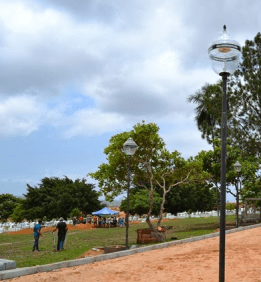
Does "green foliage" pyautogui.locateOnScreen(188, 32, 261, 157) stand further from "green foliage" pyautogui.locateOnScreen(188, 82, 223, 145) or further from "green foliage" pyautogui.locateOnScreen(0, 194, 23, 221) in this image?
"green foliage" pyautogui.locateOnScreen(0, 194, 23, 221)

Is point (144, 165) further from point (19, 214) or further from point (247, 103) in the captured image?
point (19, 214)

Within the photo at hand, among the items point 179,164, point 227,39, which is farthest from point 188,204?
point 227,39

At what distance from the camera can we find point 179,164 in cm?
2114

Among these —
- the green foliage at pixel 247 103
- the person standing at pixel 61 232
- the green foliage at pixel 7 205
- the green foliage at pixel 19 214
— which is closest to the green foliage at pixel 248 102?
the green foliage at pixel 247 103

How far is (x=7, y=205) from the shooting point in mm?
60938

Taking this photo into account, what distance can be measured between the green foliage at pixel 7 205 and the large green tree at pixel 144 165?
42.9 metres

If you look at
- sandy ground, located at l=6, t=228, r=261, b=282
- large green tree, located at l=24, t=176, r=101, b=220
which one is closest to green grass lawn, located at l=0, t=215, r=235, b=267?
sandy ground, located at l=6, t=228, r=261, b=282

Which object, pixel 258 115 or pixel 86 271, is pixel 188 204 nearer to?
pixel 258 115

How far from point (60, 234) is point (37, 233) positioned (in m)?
0.96

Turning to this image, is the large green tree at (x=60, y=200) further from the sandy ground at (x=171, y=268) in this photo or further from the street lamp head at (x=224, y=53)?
the street lamp head at (x=224, y=53)

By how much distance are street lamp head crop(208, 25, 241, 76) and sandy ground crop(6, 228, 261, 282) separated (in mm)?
4824

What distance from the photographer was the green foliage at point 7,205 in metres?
60.7

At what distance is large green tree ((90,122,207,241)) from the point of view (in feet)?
66.6

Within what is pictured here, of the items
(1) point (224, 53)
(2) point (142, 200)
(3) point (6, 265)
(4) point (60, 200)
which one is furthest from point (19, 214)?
(1) point (224, 53)
